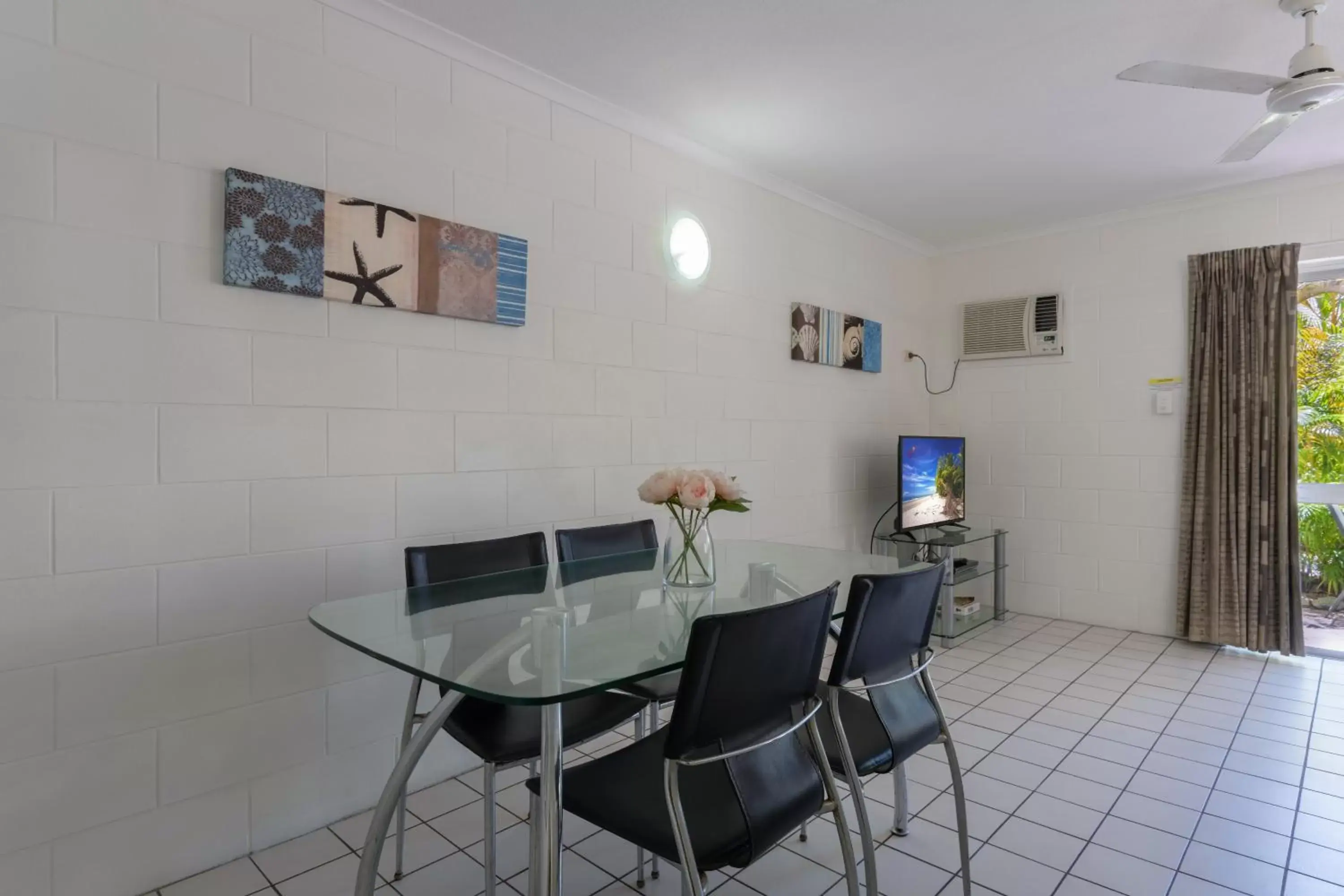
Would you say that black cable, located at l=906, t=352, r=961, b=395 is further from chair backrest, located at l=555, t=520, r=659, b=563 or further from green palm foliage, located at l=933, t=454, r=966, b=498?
chair backrest, located at l=555, t=520, r=659, b=563

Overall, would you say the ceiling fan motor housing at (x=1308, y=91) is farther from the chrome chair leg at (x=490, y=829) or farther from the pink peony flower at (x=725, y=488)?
the chrome chair leg at (x=490, y=829)

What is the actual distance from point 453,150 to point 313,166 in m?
0.48

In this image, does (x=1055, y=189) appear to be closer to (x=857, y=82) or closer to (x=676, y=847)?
(x=857, y=82)

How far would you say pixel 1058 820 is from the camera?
215 centimetres

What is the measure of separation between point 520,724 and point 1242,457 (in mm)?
3854

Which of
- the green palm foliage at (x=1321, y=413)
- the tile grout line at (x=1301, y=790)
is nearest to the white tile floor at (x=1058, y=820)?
the tile grout line at (x=1301, y=790)

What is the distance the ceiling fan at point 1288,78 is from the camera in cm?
206

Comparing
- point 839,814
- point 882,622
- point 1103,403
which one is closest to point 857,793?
point 839,814

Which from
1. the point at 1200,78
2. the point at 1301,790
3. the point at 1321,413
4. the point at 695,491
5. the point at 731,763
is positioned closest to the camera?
the point at 731,763

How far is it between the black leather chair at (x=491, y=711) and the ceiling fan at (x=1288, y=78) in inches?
87.5

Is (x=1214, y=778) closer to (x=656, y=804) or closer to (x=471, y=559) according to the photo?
(x=656, y=804)

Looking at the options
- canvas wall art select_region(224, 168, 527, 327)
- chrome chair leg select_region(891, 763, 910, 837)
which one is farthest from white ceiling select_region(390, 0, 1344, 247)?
chrome chair leg select_region(891, 763, 910, 837)

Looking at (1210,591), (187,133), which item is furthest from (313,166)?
(1210,591)

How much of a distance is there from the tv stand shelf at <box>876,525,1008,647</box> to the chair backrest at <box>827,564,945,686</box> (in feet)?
7.50
